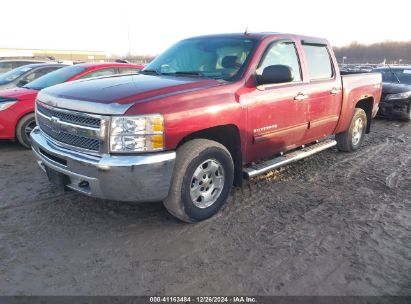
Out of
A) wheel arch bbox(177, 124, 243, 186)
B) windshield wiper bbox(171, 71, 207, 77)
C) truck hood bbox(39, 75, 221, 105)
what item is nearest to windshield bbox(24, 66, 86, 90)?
truck hood bbox(39, 75, 221, 105)

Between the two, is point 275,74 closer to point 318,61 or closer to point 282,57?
point 282,57

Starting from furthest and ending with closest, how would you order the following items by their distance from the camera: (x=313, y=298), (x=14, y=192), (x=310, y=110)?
1. (x=310, y=110)
2. (x=14, y=192)
3. (x=313, y=298)

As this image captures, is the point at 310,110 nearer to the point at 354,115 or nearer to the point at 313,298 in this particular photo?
the point at 354,115

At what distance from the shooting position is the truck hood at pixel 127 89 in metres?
3.19

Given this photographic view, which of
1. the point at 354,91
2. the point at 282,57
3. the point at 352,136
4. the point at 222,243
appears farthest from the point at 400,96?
the point at 222,243

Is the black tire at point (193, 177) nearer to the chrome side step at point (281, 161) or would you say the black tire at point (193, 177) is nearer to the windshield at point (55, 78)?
the chrome side step at point (281, 161)

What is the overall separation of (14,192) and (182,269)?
261cm

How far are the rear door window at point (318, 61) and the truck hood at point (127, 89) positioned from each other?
1840mm

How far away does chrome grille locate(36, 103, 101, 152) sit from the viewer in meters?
3.16

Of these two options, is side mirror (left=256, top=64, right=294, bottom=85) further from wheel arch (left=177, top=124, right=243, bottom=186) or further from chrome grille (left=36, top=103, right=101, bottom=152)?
chrome grille (left=36, top=103, right=101, bottom=152)

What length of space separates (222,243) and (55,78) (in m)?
5.12

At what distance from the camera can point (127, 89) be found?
3402 millimetres

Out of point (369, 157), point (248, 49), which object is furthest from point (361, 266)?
point (369, 157)

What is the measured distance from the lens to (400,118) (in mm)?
9883
